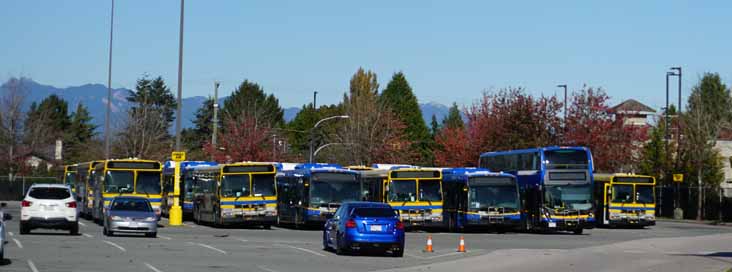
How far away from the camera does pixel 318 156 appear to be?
105 m

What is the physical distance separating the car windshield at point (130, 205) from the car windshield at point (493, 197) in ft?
48.9

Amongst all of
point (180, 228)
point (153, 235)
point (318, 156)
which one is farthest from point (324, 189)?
point (318, 156)

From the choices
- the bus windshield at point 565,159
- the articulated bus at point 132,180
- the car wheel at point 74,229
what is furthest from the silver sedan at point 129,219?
the bus windshield at point 565,159

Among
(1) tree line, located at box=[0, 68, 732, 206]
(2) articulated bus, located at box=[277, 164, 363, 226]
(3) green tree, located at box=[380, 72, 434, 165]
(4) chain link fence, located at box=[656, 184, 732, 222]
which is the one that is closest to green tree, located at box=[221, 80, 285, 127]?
(1) tree line, located at box=[0, 68, 732, 206]

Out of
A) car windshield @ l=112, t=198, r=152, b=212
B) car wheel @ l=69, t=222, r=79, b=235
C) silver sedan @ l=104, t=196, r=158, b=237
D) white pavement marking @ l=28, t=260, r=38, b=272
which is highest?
car windshield @ l=112, t=198, r=152, b=212

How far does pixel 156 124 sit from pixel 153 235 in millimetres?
66252

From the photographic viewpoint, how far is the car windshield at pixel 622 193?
185 feet

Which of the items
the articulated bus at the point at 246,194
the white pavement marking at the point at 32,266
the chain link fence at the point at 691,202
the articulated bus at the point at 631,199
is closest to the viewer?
the white pavement marking at the point at 32,266

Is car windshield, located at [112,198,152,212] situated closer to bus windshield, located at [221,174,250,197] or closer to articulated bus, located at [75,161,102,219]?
bus windshield, located at [221,174,250,197]

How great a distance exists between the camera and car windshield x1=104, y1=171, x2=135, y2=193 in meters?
47.4

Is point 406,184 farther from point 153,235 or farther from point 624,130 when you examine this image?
point 624,130

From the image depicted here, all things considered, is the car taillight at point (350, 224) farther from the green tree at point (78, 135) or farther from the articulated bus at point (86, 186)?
the green tree at point (78, 135)

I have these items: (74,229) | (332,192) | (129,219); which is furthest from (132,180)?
(129,219)

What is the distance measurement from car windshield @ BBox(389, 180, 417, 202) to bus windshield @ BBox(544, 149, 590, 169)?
5721 millimetres
